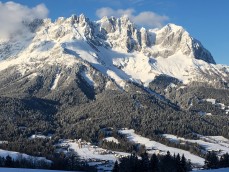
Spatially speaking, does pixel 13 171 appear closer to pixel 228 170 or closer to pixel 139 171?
pixel 228 170

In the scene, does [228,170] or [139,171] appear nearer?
[228,170]

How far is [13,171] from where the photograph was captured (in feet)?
445

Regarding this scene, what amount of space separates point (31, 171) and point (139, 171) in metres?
66.7

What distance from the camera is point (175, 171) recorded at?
196500 millimetres

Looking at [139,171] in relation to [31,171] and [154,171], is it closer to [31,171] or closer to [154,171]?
[154,171]

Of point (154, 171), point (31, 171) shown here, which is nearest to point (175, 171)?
point (154, 171)

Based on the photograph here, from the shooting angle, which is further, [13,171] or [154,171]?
[154,171]

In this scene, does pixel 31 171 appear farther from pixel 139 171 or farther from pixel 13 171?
pixel 139 171

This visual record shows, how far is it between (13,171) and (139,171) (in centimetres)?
7407

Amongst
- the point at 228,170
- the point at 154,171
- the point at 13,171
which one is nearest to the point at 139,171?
the point at 154,171

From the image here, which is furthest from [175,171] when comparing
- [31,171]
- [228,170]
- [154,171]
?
[31,171]

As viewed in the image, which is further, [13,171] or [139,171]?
[139,171]

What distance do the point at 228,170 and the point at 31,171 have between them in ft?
179

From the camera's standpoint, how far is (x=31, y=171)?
465 ft
